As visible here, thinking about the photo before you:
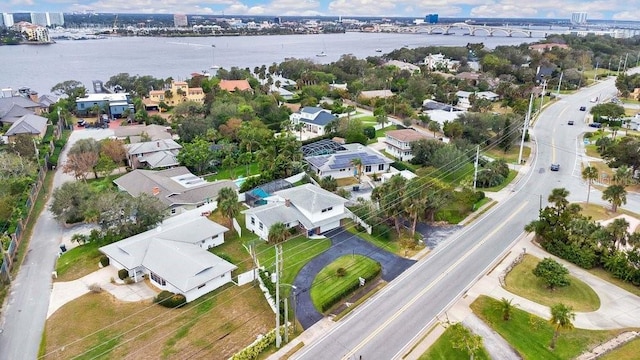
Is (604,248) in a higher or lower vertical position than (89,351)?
higher

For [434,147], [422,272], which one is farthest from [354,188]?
[422,272]

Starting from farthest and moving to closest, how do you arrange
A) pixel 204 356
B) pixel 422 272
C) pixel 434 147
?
pixel 434 147 → pixel 422 272 → pixel 204 356

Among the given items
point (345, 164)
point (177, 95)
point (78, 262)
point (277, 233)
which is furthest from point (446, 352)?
point (177, 95)

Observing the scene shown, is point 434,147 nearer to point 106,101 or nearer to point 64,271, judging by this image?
point 64,271

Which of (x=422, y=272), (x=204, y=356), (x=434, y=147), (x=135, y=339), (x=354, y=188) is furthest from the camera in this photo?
(x=434, y=147)

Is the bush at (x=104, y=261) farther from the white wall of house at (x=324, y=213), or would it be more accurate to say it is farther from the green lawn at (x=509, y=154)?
the green lawn at (x=509, y=154)

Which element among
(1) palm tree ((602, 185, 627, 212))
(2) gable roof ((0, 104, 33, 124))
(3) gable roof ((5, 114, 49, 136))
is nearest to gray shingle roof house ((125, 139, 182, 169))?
(3) gable roof ((5, 114, 49, 136))

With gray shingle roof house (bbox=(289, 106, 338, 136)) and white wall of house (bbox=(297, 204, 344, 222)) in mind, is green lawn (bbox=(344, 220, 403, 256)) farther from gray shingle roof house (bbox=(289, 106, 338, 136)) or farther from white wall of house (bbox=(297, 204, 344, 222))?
gray shingle roof house (bbox=(289, 106, 338, 136))
